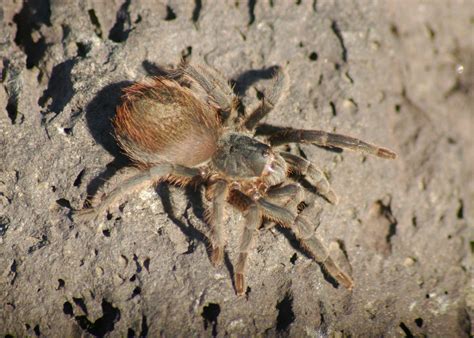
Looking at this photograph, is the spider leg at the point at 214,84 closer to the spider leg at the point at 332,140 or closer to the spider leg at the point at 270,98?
the spider leg at the point at 270,98

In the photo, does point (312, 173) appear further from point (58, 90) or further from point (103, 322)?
point (58, 90)

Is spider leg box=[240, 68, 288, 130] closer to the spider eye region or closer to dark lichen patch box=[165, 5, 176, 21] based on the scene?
the spider eye region

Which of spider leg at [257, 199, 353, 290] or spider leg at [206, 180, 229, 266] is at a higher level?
spider leg at [206, 180, 229, 266]

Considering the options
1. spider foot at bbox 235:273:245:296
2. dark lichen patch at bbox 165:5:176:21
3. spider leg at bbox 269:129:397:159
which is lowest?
spider foot at bbox 235:273:245:296

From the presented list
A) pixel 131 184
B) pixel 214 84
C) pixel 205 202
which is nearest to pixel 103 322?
pixel 131 184

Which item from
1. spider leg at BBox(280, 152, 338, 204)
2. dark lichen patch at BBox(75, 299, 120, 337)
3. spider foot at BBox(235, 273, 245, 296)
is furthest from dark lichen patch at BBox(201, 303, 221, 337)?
spider leg at BBox(280, 152, 338, 204)

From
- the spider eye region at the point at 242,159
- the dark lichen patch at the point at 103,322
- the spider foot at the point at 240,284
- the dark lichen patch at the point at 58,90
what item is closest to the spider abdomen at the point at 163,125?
the spider eye region at the point at 242,159
